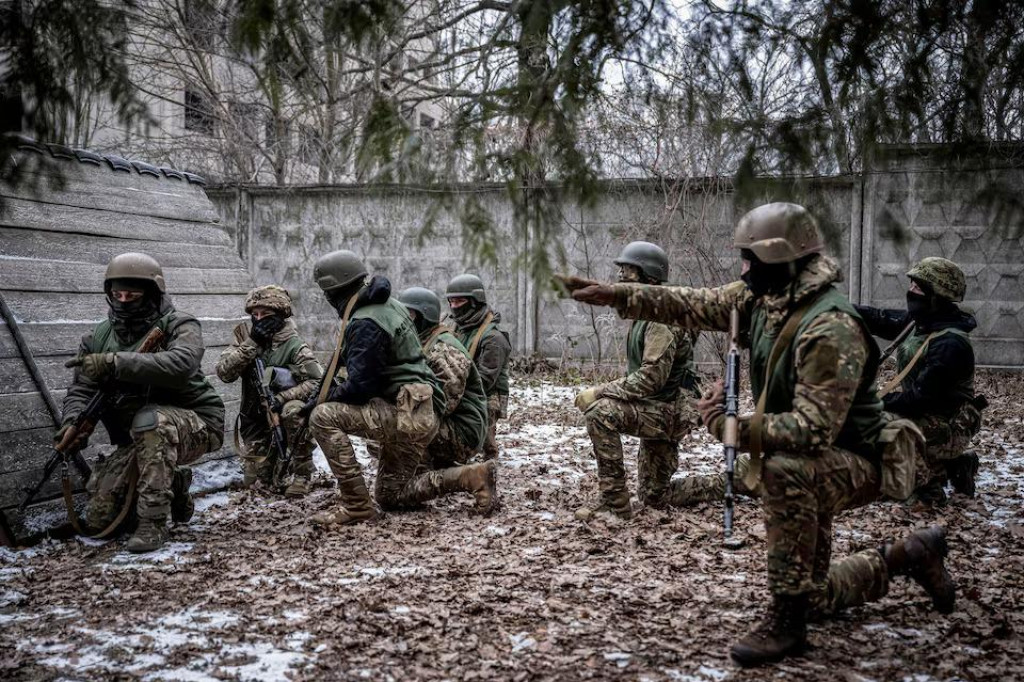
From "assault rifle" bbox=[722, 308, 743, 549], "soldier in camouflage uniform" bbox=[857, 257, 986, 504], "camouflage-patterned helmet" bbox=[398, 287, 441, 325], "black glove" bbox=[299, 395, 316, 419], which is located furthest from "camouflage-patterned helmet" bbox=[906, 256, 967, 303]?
"black glove" bbox=[299, 395, 316, 419]

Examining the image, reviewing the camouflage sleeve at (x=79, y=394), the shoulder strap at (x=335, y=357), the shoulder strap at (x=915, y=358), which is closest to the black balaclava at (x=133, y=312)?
the camouflage sleeve at (x=79, y=394)

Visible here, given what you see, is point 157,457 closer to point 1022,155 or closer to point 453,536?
point 453,536

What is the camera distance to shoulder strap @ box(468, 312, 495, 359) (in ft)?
25.3

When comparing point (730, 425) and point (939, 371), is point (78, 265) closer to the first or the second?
point (730, 425)

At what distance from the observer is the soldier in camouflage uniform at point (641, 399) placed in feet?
20.6

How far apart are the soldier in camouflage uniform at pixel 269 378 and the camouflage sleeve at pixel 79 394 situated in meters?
1.39

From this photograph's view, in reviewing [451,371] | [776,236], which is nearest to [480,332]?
[451,371]

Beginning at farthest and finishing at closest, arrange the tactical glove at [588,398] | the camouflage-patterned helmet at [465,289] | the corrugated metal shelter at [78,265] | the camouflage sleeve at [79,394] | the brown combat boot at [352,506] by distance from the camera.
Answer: the camouflage-patterned helmet at [465,289]
the tactical glove at [588,398]
the brown combat boot at [352,506]
the corrugated metal shelter at [78,265]
the camouflage sleeve at [79,394]

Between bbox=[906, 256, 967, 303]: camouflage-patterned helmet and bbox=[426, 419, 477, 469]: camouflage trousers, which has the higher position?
bbox=[906, 256, 967, 303]: camouflage-patterned helmet

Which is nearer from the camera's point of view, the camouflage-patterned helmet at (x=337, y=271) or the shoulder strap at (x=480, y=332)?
the camouflage-patterned helmet at (x=337, y=271)

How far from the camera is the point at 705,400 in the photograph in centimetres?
397

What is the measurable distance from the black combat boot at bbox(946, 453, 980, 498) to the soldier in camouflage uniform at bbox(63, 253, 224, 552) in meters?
5.52

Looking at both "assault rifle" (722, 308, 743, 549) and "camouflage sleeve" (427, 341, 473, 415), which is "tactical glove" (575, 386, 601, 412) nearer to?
"camouflage sleeve" (427, 341, 473, 415)

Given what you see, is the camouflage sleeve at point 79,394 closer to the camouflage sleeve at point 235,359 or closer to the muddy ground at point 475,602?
the muddy ground at point 475,602
